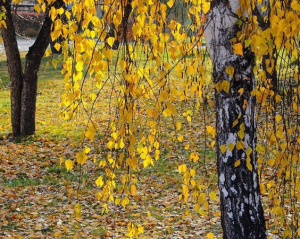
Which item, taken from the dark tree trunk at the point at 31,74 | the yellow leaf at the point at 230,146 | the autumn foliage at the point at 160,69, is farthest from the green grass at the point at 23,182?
the yellow leaf at the point at 230,146

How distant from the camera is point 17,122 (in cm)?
935

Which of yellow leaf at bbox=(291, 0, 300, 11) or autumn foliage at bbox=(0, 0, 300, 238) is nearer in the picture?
yellow leaf at bbox=(291, 0, 300, 11)

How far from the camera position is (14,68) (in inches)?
356

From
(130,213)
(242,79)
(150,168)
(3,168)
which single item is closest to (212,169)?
(150,168)

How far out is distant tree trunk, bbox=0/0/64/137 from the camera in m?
8.83

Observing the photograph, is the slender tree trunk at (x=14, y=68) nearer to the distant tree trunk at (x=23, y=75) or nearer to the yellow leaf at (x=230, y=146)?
the distant tree trunk at (x=23, y=75)

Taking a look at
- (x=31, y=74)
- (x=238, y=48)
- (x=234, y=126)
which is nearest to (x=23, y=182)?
(x=31, y=74)

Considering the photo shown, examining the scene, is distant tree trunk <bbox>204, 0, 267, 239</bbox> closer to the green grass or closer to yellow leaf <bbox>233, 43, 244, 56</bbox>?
yellow leaf <bbox>233, 43, 244, 56</bbox>

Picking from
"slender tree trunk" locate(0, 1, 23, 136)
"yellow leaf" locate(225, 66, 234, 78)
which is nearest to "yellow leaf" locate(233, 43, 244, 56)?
"yellow leaf" locate(225, 66, 234, 78)

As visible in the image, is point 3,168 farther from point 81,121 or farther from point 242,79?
point 242,79

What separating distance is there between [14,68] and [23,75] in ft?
0.65

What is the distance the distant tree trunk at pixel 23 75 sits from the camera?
29.0 ft

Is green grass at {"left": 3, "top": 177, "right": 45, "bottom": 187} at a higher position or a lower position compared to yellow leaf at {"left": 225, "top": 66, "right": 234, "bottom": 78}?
lower

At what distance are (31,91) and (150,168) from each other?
2.64m
